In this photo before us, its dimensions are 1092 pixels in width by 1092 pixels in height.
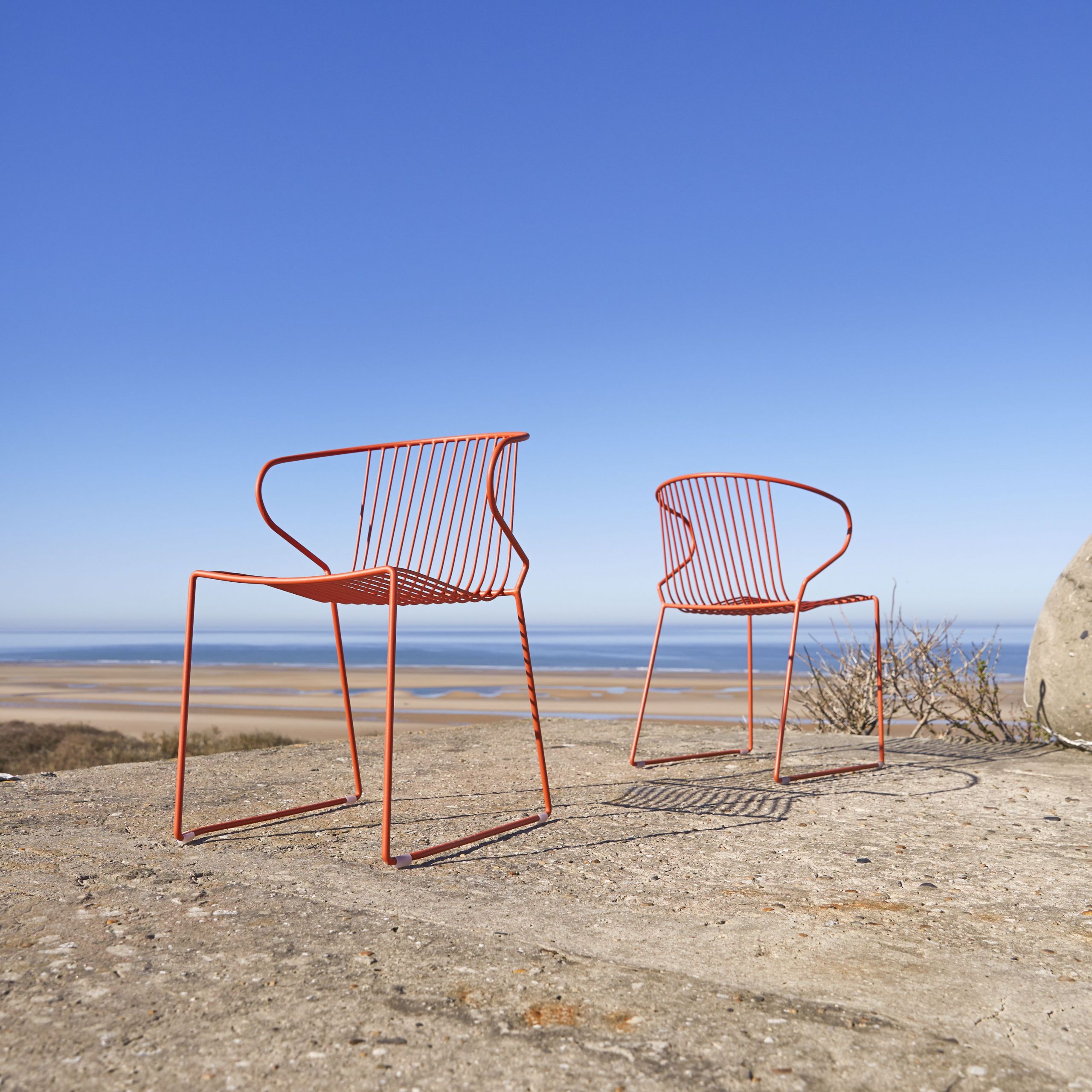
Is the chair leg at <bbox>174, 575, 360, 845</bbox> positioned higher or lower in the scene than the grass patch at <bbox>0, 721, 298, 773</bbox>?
higher

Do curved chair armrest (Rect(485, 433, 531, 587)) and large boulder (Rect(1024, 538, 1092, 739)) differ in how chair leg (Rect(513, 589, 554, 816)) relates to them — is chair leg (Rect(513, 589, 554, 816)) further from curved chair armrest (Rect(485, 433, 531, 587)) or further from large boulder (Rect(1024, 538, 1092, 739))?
large boulder (Rect(1024, 538, 1092, 739))

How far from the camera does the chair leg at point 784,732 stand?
3258 mm

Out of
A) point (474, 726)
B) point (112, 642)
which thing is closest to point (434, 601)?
point (474, 726)

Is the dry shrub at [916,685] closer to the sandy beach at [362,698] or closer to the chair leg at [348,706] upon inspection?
the sandy beach at [362,698]

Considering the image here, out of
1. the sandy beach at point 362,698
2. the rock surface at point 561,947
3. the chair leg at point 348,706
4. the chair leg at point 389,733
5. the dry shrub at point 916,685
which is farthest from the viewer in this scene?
the sandy beach at point 362,698

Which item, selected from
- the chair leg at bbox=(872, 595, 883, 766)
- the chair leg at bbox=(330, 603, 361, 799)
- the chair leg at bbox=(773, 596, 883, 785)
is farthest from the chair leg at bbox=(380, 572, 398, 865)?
the chair leg at bbox=(872, 595, 883, 766)

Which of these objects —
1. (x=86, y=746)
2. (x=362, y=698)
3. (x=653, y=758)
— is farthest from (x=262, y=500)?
(x=362, y=698)

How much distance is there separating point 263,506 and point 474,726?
2699mm

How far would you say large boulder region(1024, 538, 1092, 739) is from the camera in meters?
4.09

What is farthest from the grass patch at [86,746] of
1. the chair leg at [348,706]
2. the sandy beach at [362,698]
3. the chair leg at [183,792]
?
the chair leg at [183,792]

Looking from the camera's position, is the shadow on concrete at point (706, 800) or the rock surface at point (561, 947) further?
the shadow on concrete at point (706, 800)

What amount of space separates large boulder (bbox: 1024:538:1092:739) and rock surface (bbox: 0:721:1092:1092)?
1.25 meters

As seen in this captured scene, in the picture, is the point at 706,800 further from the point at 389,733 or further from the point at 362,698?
the point at 362,698

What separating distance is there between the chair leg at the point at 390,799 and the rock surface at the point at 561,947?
0.04 meters
